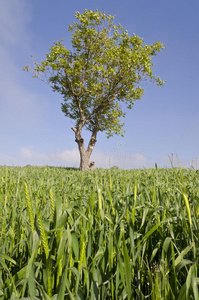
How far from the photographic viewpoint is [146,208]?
5.91ft

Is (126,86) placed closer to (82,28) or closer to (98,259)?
(82,28)

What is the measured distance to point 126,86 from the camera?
22.1 meters

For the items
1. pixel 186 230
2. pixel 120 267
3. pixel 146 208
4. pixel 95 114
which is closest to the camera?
pixel 120 267

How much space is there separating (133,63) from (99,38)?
12.3 feet

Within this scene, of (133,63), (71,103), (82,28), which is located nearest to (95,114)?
(71,103)

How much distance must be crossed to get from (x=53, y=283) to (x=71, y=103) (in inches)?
902

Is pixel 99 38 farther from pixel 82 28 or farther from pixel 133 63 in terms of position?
pixel 133 63

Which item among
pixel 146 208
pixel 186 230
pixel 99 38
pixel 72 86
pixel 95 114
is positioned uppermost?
pixel 99 38

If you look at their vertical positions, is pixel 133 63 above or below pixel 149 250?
above

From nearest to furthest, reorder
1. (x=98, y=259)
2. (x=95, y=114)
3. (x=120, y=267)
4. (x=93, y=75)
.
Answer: (x=120, y=267), (x=98, y=259), (x=93, y=75), (x=95, y=114)

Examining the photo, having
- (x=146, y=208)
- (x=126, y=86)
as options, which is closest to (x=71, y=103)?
(x=126, y=86)

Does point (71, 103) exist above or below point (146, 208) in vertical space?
above

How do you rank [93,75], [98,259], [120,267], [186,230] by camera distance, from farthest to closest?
[93,75] < [186,230] < [98,259] < [120,267]

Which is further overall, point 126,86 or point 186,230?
Result: point 126,86
